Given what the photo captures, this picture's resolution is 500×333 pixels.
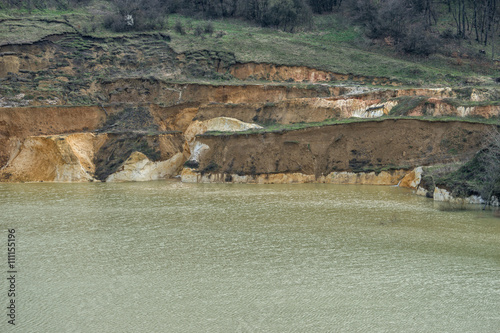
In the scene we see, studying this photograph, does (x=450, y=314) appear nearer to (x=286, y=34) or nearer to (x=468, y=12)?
(x=286, y=34)

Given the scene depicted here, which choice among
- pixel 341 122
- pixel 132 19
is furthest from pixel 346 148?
pixel 132 19

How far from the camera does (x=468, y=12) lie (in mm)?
58312

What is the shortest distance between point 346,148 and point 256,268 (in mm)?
20341

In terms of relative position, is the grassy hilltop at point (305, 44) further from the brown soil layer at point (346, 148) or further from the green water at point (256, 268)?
the green water at point (256, 268)

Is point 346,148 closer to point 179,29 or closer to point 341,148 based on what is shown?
point 341,148

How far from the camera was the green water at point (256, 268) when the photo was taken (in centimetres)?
920

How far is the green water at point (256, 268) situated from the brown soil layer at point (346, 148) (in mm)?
8121

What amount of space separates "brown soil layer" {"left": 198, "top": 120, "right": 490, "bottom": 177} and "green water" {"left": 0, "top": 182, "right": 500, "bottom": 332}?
8.12m

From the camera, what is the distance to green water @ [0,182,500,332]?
920cm

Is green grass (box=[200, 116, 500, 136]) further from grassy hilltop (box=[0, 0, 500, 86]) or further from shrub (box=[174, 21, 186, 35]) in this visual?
shrub (box=[174, 21, 186, 35])

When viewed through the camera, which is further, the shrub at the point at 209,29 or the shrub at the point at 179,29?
the shrub at the point at 209,29

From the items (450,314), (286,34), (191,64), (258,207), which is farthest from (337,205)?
(286,34)

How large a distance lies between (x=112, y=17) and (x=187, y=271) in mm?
47567

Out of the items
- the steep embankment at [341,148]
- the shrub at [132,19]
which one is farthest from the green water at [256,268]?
the shrub at [132,19]
